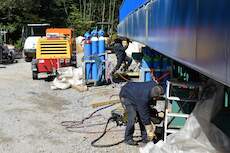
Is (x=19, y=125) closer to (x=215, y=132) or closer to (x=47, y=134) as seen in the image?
(x=47, y=134)

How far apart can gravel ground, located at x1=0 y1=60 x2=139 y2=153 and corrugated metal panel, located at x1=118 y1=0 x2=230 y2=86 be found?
10.6 ft

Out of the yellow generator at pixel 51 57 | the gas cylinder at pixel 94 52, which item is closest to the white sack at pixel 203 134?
the gas cylinder at pixel 94 52

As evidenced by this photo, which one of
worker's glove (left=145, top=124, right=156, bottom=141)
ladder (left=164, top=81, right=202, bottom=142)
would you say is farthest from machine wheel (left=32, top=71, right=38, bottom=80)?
ladder (left=164, top=81, right=202, bottom=142)

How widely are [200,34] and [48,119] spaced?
806cm

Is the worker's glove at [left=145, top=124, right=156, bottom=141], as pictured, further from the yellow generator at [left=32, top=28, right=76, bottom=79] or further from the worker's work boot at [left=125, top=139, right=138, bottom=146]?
the yellow generator at [left=32, top=28, right=76, bottom=79]

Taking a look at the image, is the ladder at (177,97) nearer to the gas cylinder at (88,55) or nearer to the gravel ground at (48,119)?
the gravel ground at (48,119)

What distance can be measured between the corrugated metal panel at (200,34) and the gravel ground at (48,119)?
127 inches

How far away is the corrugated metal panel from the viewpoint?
10.9 ft

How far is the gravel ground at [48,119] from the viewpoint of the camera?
9.00m

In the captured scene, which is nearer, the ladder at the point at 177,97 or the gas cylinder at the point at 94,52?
the ladder at the point at 177,97

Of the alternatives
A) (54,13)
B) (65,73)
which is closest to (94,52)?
(65,73)

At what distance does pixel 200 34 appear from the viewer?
4.11 metres

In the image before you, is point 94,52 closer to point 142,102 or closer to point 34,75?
point 34,75

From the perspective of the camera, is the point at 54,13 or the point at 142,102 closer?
the point at 142,102
